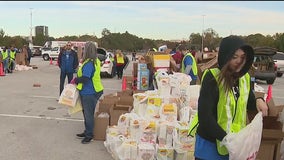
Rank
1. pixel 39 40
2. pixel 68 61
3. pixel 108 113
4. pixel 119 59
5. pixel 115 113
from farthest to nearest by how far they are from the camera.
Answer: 1. pixel 39 40
2. pixel 119 59
3. pixel 68 61
4. pixel 108 113
5. pixel 115 113

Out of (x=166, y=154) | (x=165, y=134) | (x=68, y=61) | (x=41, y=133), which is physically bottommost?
(x=41, y=133)

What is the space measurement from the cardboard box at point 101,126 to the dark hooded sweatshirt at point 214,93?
12.9 ft

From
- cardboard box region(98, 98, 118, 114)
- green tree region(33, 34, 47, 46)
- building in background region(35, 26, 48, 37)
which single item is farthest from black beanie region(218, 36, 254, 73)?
building in background region(35, 26, 48, 37)

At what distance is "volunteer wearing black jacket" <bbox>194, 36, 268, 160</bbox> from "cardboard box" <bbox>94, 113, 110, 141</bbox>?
385cm

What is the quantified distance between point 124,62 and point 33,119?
38.0 ft

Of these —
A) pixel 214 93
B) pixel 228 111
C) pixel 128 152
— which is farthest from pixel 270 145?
pixel 214 93

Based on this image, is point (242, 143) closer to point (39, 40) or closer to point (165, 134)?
point (165, 134)

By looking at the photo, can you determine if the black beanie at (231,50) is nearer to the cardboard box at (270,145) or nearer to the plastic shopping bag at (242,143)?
the plastic shopping bag at (242,143)

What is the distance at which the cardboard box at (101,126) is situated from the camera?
6.22 m

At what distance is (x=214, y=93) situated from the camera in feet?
7.82

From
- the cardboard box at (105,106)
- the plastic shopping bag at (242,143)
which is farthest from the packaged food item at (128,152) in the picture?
the plastic shopping bag at (242,143)

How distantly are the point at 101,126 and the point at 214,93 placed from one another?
13.4 feet

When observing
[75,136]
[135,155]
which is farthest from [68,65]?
[135,155]

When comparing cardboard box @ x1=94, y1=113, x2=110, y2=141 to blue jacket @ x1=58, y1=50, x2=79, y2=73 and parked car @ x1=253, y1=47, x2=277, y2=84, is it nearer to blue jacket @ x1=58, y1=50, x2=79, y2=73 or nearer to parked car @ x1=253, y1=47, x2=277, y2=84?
blue jacket @ x1=58, y1=50, x2=79, y2=73
